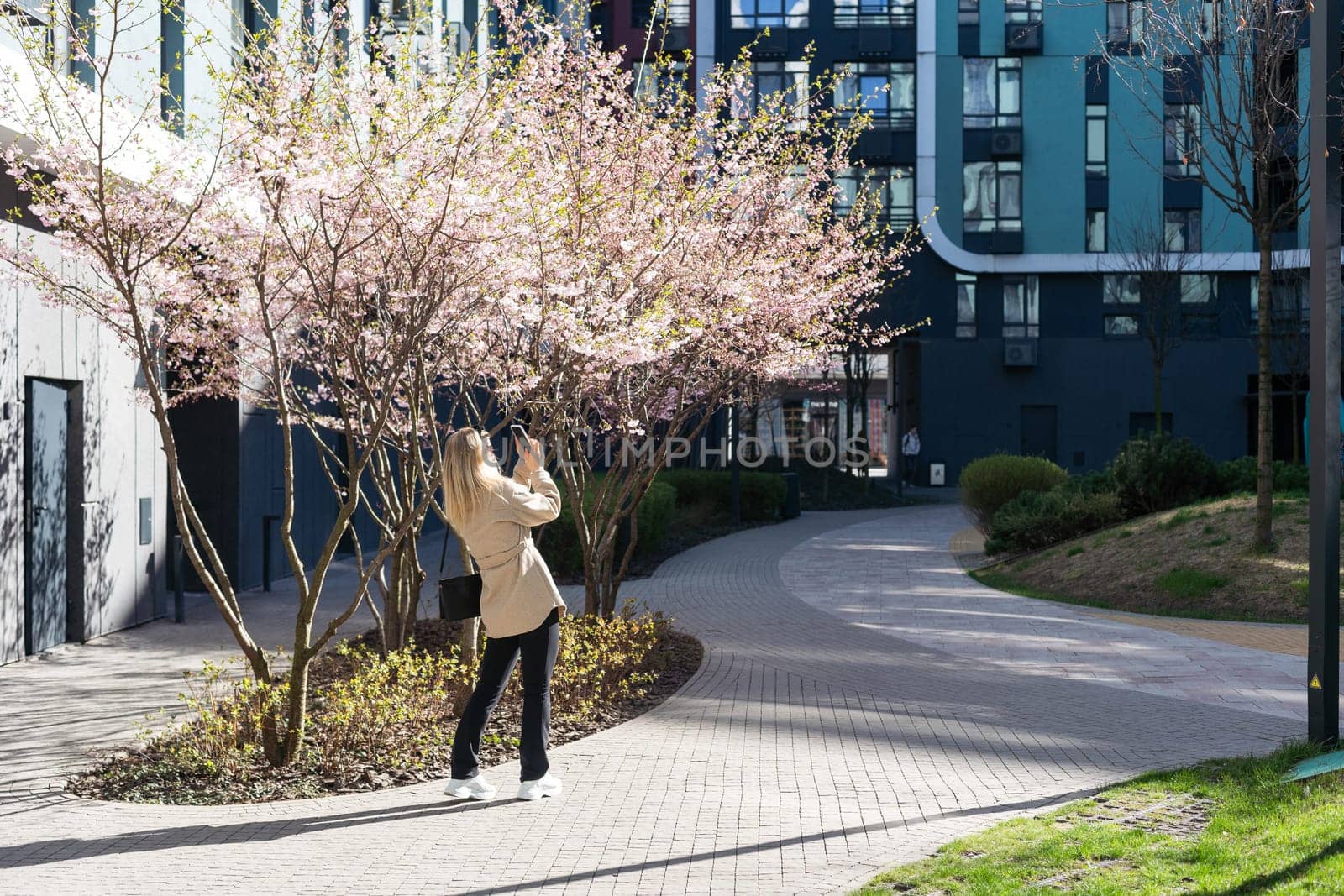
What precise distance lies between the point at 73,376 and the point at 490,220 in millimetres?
6117

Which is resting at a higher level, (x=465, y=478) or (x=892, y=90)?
(x=892, y=90)

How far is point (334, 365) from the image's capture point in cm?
693

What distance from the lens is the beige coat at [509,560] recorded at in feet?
19.9

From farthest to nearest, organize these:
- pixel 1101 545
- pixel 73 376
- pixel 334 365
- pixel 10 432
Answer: pixel 1101 545, pixel 73 376, pixel 10 432, pixel 334 365

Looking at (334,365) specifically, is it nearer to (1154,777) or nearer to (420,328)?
(420,328)

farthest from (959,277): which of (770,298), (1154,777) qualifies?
(1154,777)

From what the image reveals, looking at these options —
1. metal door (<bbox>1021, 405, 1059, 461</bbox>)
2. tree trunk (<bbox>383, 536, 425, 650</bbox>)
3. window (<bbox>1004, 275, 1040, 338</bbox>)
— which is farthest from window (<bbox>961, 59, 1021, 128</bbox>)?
tree trunk (<bbox>383, 536, 425, 650</bbox>)

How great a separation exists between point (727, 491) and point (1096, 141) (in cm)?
1999

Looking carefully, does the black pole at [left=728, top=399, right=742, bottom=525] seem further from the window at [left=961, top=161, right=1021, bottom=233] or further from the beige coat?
the beige coat


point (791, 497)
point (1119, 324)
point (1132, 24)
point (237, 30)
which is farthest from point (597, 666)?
point (1119, 324)

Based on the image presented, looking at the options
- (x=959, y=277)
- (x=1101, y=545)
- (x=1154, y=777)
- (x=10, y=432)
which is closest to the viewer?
(x=1154, y=777)

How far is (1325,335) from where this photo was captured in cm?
648

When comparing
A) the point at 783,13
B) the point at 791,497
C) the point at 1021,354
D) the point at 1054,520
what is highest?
the point at 783,13

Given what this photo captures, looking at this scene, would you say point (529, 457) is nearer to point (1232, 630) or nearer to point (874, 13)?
point (1232, 630)
